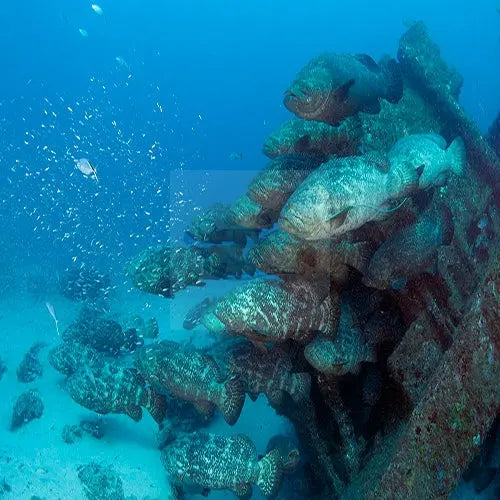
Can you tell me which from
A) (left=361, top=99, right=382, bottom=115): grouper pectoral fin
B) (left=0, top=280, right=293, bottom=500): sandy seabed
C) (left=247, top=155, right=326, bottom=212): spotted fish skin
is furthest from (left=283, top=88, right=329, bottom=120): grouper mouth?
(left=0, top=280, right=293, bottom=500): sandy seabed

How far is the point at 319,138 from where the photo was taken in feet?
16.8

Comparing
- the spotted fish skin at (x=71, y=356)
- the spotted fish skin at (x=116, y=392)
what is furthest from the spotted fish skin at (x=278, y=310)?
the spotted fish skin at (x=71, y=356)

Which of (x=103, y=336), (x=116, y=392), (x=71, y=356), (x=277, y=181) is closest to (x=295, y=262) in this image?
(x=277, y=181)

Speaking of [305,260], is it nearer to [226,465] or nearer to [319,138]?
[319,138]

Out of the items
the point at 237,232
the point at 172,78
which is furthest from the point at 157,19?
the point at 237,232

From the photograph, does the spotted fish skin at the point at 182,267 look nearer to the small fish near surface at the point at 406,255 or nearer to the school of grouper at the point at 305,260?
the school of grouper at the point at 305,260

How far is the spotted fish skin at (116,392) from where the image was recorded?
6.38 metres

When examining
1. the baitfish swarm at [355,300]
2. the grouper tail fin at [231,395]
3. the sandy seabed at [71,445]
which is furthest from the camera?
the sandy seabed at [71,445]

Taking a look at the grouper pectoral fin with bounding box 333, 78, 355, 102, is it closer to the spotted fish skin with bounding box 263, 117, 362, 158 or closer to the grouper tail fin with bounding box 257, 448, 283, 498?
the spotted fish skin with bounding box 263, 117, 362, 158

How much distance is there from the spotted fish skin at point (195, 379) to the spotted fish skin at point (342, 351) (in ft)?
4.56

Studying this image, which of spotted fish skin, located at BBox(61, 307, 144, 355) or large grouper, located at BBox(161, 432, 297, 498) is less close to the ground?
large grouper, located at BBox(161, 432, 297, 498)

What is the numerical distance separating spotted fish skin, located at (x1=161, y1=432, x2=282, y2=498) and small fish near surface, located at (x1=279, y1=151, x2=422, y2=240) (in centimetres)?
339

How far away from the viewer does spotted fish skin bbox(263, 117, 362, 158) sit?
5133 millimetres

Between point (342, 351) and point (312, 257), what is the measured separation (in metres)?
0.95
